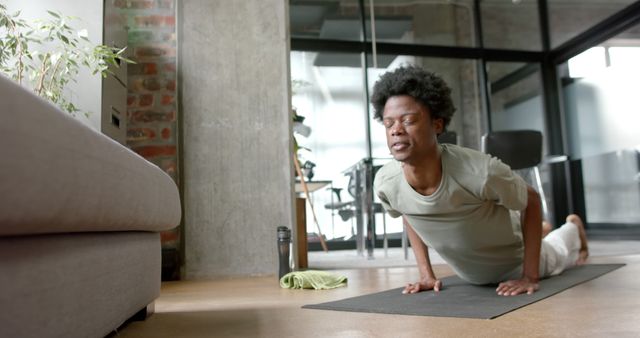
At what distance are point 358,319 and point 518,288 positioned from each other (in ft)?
2.50

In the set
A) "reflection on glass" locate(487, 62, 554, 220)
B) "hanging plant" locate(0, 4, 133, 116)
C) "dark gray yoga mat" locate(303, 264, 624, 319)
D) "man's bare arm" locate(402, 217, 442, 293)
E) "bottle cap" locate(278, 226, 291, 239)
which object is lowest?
"dark gray yoga mat" locate(303, 264, 624, 319)

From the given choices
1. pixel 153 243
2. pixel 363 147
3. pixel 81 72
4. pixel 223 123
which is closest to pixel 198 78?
pixel 223 123

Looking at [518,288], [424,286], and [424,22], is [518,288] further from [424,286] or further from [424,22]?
[424,22]

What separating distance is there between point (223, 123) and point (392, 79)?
1498 mm

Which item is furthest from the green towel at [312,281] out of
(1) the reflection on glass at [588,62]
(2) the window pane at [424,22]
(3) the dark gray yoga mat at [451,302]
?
(1) the reflection on glass at [588,62]

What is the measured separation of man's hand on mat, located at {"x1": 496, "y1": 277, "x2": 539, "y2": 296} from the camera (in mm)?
1918

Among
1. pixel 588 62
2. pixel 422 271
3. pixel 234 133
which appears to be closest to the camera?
pixel 422 271

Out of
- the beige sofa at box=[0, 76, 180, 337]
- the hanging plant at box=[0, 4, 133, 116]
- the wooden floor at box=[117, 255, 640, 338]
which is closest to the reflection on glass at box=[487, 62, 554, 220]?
the wooden floor at box=[117, 255, 640, 338]

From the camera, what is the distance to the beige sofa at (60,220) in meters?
0.67

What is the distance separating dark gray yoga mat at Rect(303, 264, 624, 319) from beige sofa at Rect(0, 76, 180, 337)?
0.77 m

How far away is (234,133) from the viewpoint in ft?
10.4

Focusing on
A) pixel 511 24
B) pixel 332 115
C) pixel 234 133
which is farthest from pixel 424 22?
pixel 234 133

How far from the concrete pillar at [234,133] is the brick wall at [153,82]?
94 millimetres

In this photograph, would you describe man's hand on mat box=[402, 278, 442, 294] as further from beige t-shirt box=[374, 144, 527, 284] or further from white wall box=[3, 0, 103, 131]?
white wall box=[3, 0, 103, 131]
